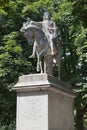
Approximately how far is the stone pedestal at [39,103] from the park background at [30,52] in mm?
6493

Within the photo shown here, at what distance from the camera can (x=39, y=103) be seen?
12.3m

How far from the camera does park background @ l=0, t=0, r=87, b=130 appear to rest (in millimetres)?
20062

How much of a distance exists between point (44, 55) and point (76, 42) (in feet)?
21.7

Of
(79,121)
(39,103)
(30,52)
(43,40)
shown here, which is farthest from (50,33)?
(79,121)

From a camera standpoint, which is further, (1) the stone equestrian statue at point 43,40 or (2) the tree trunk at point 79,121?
(2) the tree trunk at point 79,121

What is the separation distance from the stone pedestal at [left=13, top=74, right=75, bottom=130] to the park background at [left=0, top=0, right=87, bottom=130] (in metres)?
6.49

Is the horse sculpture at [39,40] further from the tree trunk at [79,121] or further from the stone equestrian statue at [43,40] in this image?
the tree trunk at [79,121]

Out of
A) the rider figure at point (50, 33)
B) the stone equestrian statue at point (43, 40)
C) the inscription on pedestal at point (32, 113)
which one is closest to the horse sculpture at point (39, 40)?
the stone equestrian statue at point (43, 40)

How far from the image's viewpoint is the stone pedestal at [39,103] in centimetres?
1209

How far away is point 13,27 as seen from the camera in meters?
23.2

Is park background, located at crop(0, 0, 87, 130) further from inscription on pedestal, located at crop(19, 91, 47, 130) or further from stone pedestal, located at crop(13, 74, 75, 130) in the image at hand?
inscription on pedestal, located at crop(19, 91, 47, 130)

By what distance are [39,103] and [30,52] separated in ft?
33.6

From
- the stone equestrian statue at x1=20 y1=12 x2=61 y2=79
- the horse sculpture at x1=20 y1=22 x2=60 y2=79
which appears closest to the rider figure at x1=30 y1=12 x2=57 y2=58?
the stone equestrian statue at x1=20 y1=12 x2=61 y2=79

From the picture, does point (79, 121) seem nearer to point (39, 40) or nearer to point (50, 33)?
point (50, 33)
